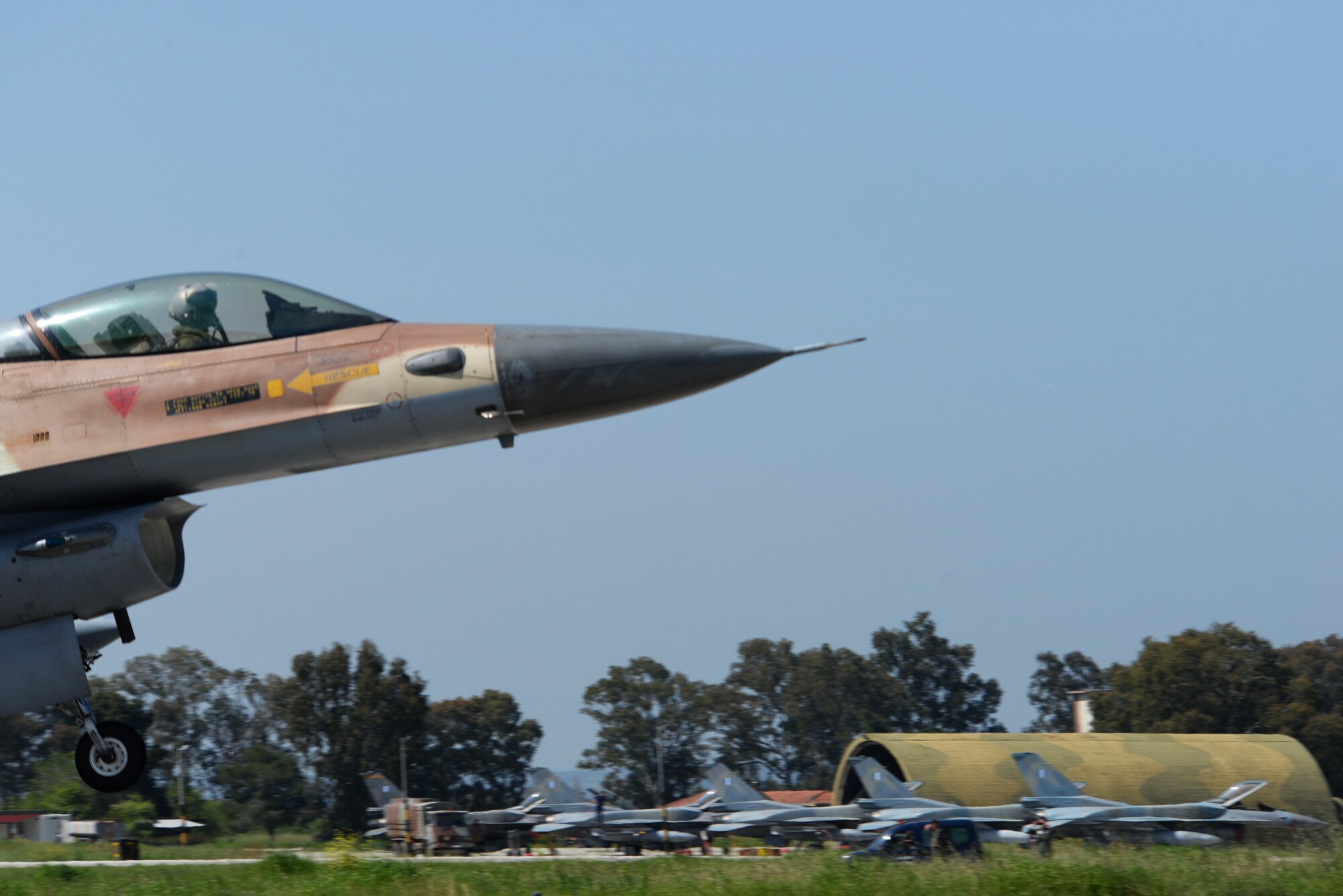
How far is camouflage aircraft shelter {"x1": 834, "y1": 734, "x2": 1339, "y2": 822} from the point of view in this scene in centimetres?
4431

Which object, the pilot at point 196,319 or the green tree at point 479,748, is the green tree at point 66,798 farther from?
the pilot at point 196,319

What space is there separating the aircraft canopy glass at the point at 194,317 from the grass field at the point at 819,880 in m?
5.97

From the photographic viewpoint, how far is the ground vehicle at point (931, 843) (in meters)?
22.5

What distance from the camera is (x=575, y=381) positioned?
10102 millimetres

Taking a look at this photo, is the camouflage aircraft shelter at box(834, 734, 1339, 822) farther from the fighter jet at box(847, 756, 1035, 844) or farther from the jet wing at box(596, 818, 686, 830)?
the jet wing at box(596, 818, 686, 830)

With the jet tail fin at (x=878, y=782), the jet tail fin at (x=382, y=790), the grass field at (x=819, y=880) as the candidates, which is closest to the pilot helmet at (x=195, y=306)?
the grass field at (x=819, y=880)

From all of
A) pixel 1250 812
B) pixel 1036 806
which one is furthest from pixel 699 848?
pixel 1250 812

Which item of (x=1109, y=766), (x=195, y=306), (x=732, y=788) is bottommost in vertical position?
(x=1109, y=766)

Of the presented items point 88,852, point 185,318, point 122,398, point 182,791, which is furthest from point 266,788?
point 185,318

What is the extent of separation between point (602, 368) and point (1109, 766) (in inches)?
1570

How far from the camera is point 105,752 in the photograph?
10672mm

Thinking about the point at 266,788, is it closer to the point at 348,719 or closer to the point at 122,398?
the point at 348,719

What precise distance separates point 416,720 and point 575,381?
67.1 metres

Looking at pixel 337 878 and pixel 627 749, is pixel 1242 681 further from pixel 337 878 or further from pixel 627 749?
pixel 337 878
